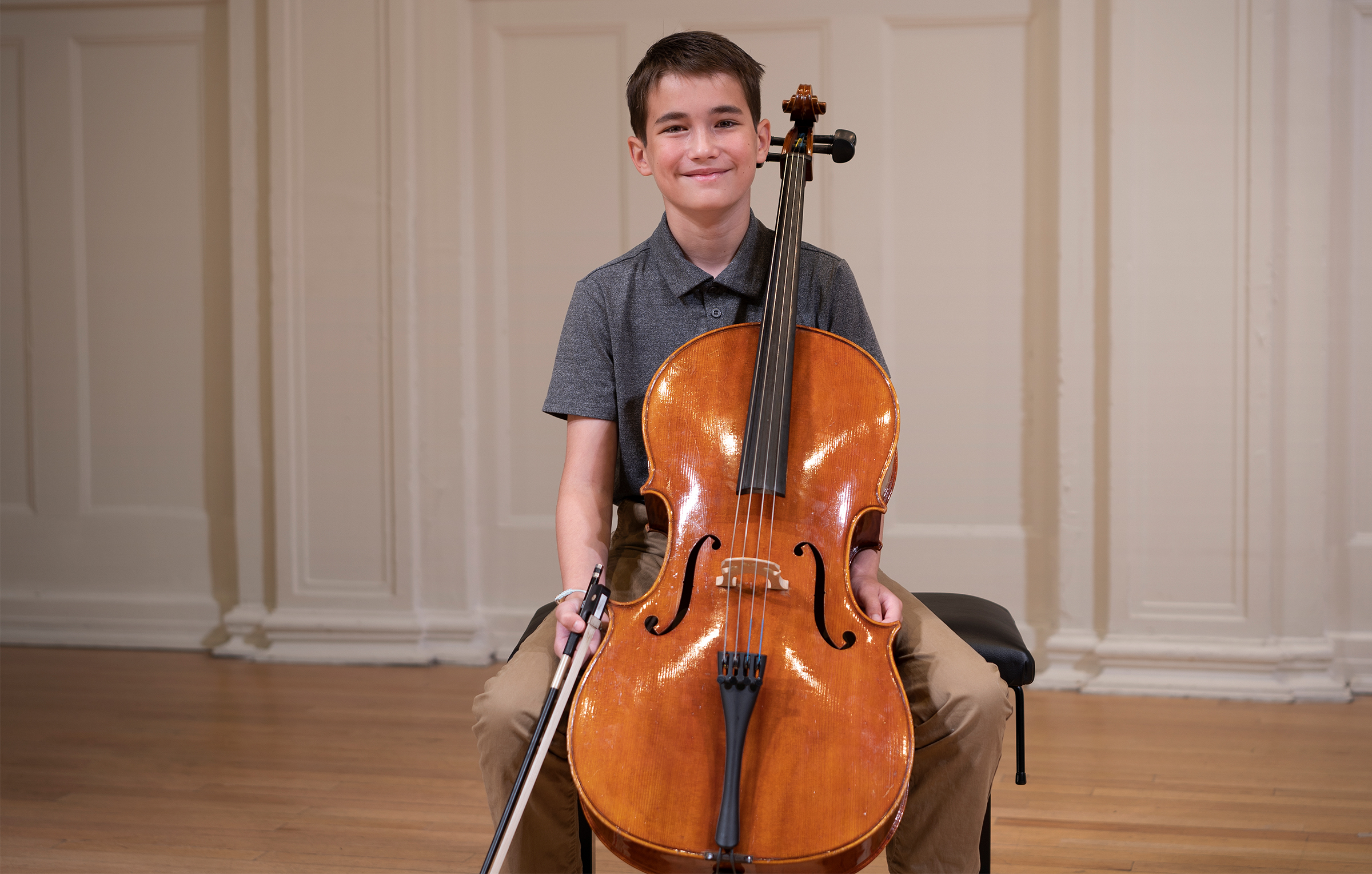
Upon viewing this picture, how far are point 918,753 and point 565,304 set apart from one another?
2157mm

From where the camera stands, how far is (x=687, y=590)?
1.14 metres

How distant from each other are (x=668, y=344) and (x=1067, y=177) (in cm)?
188

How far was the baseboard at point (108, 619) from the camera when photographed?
11.3 feet

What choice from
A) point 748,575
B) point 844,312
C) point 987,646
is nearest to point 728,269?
point 844,312

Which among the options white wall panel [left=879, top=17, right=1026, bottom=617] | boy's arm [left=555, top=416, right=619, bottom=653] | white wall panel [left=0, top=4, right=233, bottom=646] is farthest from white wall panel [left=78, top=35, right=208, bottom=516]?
boy's arm [left=555, top=416, right=619, bottom=653]

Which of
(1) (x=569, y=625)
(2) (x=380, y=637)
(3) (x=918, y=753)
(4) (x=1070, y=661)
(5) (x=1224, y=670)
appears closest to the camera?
(1) (x=569, y=625)

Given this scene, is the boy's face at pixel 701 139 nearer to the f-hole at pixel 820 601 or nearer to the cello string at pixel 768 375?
the cello string at pixel 768 375

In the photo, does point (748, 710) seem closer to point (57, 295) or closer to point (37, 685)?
point (37, 685)

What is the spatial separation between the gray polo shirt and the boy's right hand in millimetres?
332

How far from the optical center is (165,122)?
11.3 ft

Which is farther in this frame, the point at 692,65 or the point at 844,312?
the point at 844,312

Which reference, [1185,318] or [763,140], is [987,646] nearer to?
[763,140]

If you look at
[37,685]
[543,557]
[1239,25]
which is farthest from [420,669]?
[1239,25]

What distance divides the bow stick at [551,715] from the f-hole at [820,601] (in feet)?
0.72
